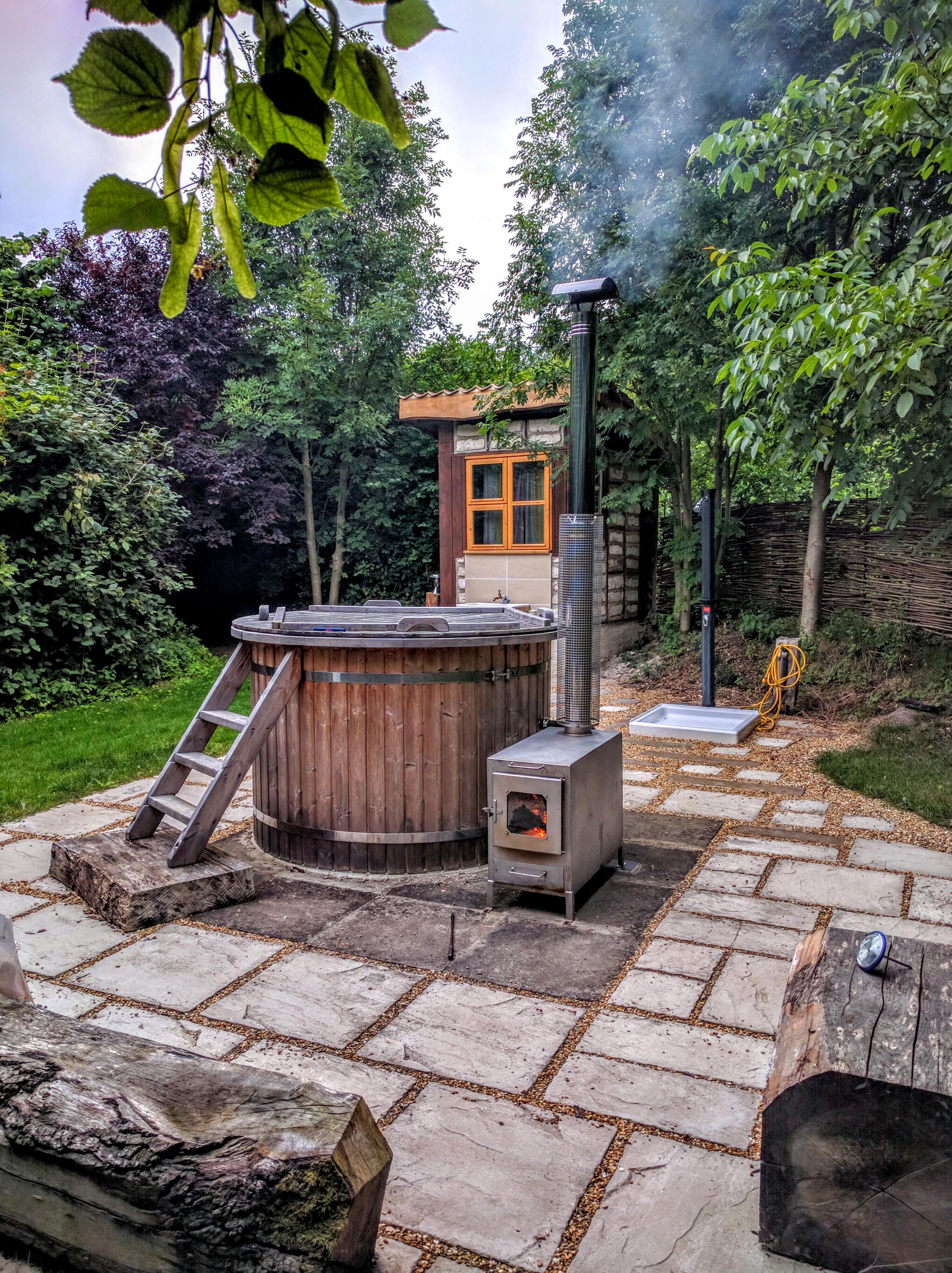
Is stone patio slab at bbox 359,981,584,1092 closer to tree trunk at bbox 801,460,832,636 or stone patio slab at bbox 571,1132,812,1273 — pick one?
stone patio slab at bbox 571,1132,812,1273

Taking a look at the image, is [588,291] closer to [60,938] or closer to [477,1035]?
[477,1035]

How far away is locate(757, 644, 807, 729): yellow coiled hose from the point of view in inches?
282

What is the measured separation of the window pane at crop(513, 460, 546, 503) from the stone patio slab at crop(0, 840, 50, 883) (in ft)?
22.7

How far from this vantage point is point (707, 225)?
7844 millimetres

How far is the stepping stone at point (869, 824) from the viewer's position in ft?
14.4

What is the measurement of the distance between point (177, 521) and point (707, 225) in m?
6.83

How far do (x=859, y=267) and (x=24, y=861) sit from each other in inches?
234

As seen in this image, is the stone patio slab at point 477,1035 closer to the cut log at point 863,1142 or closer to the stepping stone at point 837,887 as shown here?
the cut log at point 863,1142

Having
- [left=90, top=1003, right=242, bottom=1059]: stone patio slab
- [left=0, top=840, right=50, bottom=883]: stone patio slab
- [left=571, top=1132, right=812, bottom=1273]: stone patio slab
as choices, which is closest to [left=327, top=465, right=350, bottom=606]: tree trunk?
[left=0, top=840, right=50, bottom=883]: stone patio slab

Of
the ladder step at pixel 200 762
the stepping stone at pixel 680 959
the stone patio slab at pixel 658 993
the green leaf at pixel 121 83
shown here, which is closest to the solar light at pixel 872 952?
the stone patio slab at pixel 658 993

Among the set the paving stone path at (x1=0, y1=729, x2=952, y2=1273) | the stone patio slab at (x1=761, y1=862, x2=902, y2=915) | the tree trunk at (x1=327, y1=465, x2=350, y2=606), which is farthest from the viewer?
the tree trunk at (x1=327, y1=465, x2=350, y2=606)

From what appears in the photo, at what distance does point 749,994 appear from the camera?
2713 mm

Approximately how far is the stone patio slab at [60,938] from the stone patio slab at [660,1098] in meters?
1.73

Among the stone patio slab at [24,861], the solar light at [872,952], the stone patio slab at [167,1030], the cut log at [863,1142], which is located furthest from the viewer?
the stone patio slab at [24,861]
